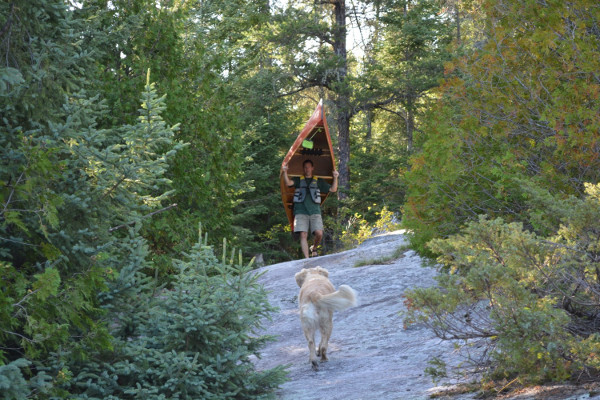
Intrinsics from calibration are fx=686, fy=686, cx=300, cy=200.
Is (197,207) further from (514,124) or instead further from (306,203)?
(514,124)

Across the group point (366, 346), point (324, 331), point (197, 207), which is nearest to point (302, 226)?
point (197, 207)

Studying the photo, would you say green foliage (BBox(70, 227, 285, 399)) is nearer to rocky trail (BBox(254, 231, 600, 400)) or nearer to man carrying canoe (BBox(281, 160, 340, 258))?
rocky trail (BBox(254, 231, 600, 400))

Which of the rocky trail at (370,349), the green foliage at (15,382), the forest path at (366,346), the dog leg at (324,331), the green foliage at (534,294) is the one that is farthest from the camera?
the dog leg at (324,331)

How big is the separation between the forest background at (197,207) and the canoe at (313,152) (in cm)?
423

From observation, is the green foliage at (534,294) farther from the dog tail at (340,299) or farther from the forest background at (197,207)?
the dog tail at (340,299)

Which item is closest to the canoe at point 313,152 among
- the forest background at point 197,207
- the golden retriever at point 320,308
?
the forest background at point 197,207

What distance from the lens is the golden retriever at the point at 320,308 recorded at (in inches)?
257

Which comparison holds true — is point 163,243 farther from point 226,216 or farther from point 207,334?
point 207,334

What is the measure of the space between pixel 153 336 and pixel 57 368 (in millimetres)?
997

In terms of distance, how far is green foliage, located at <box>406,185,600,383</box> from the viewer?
445 cm

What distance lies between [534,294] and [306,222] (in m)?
9.23

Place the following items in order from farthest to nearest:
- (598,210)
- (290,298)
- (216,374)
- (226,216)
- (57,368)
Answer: (226,216), (290,298), (216,374), (57,368), (598,210)

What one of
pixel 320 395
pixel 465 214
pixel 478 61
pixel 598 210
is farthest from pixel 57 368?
pixel 478 61

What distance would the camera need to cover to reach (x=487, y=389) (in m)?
4.88
